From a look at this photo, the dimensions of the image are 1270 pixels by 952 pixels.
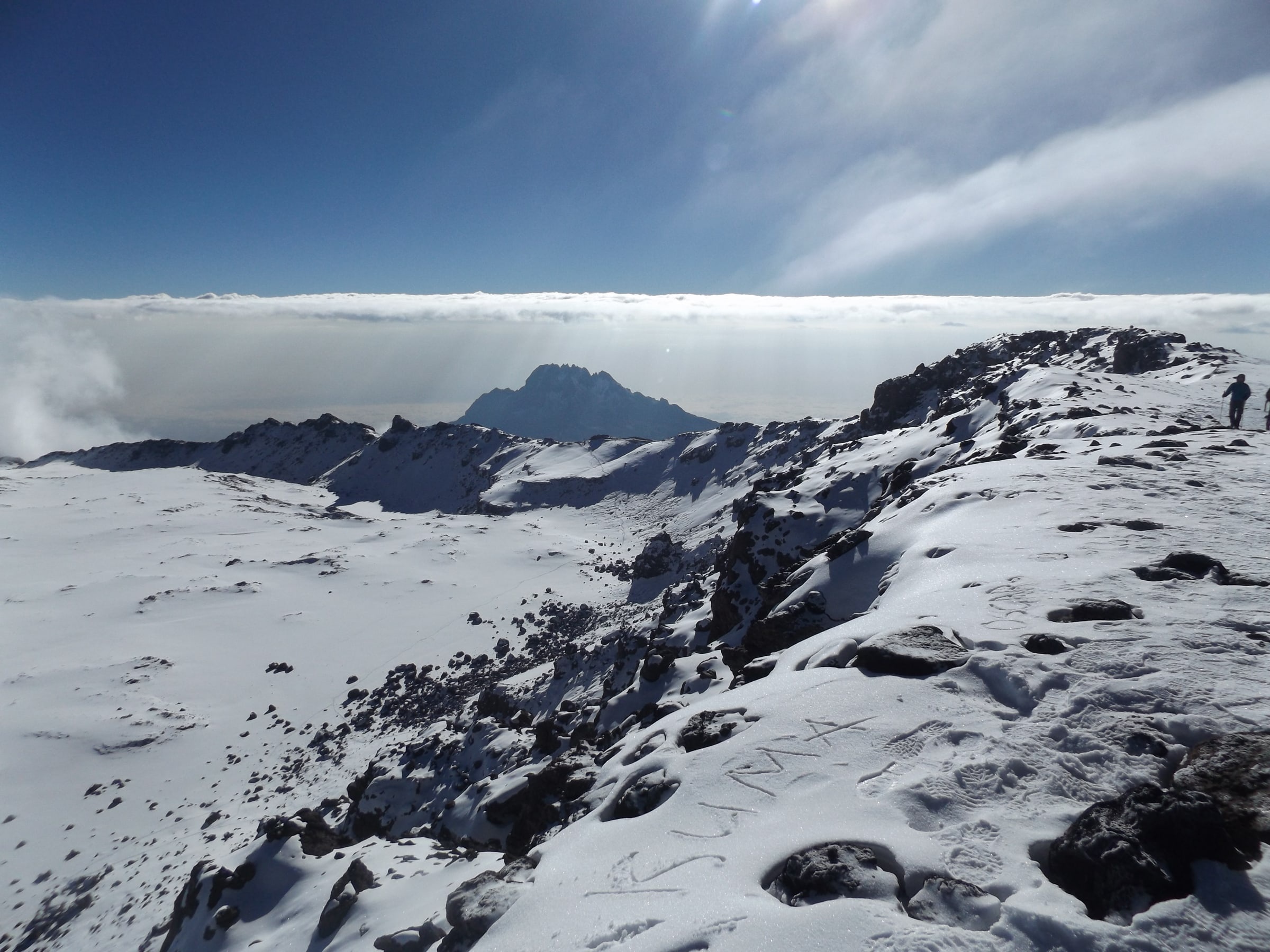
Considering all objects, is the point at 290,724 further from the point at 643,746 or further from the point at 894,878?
the point at 894,878

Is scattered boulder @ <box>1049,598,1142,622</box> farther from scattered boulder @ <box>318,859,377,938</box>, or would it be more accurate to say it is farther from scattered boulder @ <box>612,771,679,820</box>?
scattered boulder @ <box>318,859,377,938</box>

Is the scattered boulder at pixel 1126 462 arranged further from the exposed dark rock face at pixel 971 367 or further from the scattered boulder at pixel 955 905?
the exposed dark rock face at pixel 971 367

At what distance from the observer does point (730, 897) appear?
640 centimetres

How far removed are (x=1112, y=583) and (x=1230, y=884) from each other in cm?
738

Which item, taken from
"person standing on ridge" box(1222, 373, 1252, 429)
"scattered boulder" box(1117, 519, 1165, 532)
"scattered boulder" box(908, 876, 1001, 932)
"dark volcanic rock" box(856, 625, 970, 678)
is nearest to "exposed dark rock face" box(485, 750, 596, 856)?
"dark volcanic rock" box(856, 625, 970, 678)

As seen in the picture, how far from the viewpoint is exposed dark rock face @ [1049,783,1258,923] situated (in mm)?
5098

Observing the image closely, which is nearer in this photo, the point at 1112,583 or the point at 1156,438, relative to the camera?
the point at 1112,583

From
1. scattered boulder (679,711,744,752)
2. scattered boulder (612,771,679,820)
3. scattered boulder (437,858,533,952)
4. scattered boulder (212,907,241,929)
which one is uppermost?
scattered boulder (679,711,744,752)

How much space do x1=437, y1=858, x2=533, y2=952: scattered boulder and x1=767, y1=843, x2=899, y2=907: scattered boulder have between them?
4.38 metres

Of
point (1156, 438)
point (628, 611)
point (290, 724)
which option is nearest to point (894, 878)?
point (1156, 438)

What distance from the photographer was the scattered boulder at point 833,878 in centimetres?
601

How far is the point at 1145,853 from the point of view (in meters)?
5.26

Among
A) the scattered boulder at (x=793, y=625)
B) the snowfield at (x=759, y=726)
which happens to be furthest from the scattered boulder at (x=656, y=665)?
the scattered boulder at (x=793, y=625)

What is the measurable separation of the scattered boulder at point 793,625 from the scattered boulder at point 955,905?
1137 centimetres
